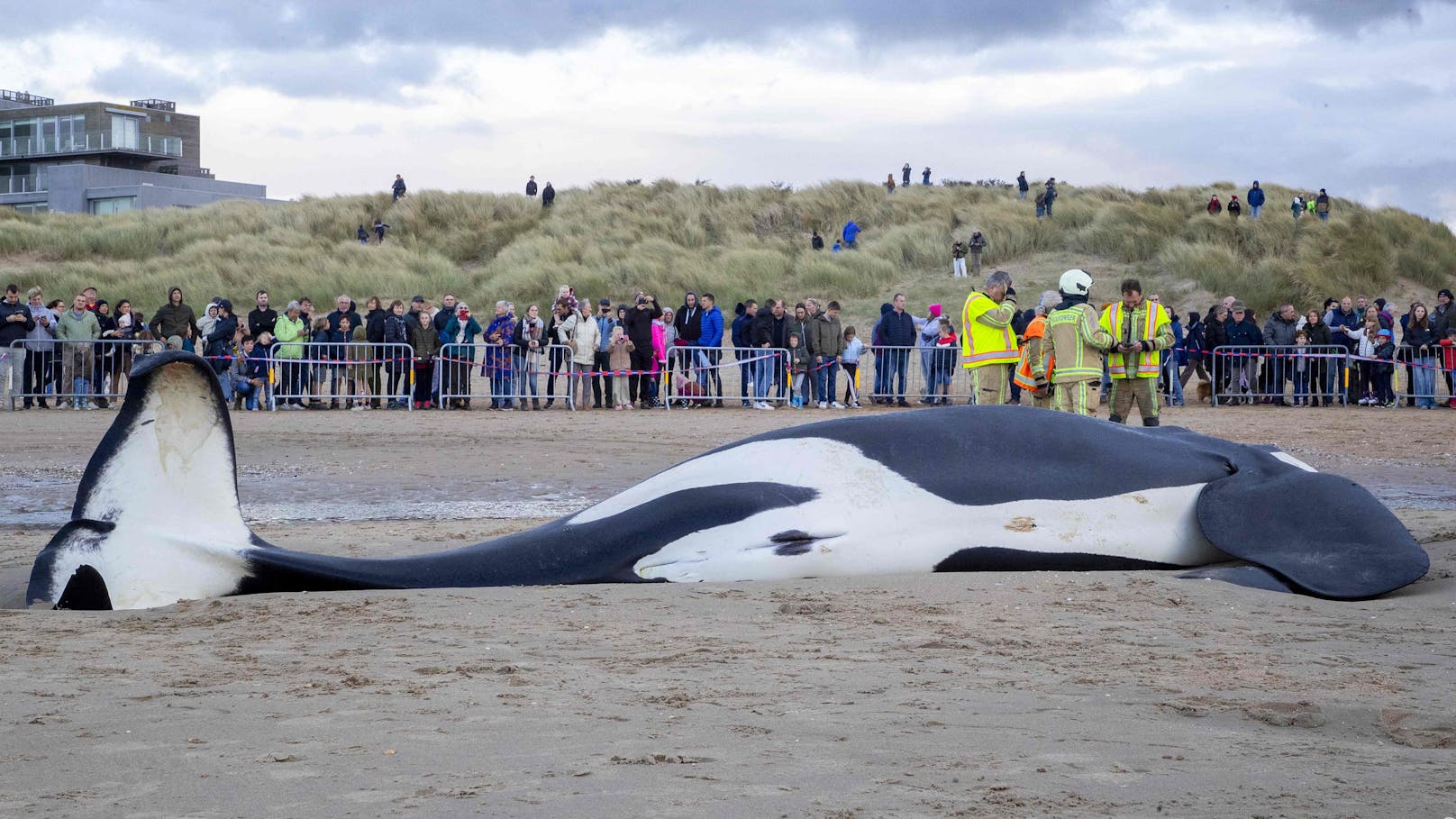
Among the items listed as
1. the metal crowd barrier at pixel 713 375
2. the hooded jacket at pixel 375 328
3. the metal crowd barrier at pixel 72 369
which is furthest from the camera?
the metal crowd barrier at pixel 713 375

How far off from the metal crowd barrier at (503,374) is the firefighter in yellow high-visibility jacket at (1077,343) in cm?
1135

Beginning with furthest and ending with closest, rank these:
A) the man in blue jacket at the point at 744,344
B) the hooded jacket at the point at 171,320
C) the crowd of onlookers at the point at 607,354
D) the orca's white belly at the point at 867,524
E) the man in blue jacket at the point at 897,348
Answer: the man in blue jacket at the point at 897,348
the man in blue jacket at the point at 744,344
the hooded jacket at the point at 171,320
the crowd of onlookers at the point at 607,354
the orca's white belly at the point at 867,524

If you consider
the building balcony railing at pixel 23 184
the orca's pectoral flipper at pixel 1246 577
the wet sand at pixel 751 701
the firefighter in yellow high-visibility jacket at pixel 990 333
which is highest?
the building balcony railing at pixel 23 184

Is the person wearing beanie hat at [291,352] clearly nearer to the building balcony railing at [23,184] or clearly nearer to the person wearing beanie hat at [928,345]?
the person wearing beanie hat at [928,345]

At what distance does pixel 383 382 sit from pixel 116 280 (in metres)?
22.3

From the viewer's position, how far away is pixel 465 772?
339cm

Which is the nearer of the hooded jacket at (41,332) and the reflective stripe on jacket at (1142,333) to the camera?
the reflective stripe on jacket at (1142,333)

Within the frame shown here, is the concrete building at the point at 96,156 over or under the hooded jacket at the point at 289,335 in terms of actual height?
over

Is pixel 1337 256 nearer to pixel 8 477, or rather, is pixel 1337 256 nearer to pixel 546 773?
pixel 8 477

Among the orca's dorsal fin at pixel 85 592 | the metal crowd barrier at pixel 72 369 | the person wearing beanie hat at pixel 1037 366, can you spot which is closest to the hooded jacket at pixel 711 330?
the metal crowd barrier at pixel 72 369

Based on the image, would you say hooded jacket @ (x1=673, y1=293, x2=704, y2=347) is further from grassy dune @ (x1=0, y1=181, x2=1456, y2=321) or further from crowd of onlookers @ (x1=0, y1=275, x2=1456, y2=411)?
grassy dune @ (x1=0, y1=181, x2=1456, y2=321)

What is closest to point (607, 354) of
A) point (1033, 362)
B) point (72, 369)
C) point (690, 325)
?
point (690, 325)

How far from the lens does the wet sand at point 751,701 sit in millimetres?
3244

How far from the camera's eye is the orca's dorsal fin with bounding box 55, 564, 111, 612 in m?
5.93
